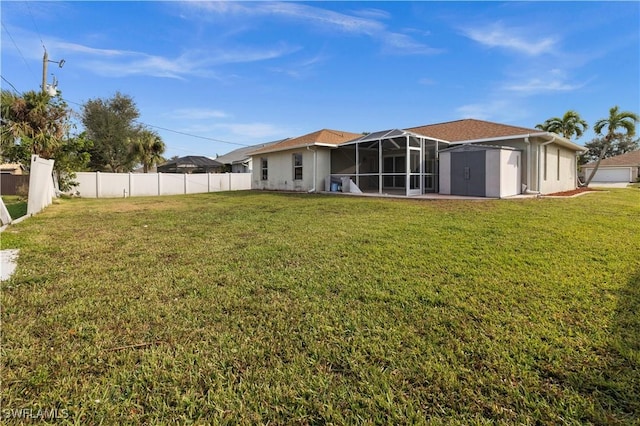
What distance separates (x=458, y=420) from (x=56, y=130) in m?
20.3

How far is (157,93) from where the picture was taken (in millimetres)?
23516

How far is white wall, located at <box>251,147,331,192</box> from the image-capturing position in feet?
58.6

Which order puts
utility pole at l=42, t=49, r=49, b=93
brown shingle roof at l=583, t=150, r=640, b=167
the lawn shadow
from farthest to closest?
1. brown shingle roof at l=583, t=150, r=640, b=167
2. utility pole at l=42, t=49, r=49, b=93
3. the lawn shadow

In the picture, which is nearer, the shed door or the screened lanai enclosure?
the shed door

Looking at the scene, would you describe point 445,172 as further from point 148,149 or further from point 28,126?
point 148,149

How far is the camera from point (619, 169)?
39.2 metres

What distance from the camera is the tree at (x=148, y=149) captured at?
80.8ft

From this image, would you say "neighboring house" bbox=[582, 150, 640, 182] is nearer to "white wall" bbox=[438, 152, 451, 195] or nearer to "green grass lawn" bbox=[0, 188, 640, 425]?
"white wall" bbox=[438, 152, 451, 195]

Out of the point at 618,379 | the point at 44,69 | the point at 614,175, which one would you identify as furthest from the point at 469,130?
the point at 614,175

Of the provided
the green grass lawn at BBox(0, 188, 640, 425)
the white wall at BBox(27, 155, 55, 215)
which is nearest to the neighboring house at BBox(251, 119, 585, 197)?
the green grass lawn at BBox(0, 188, 640, 425)

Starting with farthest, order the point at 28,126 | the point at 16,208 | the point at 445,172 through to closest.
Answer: the point at 28,126
the point at 445,172
the point at 16,208

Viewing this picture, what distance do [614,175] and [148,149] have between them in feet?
168

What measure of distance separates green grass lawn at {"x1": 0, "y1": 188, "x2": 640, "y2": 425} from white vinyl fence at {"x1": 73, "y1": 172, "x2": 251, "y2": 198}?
16084mm

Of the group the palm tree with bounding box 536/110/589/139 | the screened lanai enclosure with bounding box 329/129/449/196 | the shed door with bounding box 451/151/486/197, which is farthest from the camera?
the palm tree with bounding box 536/110/589/139
